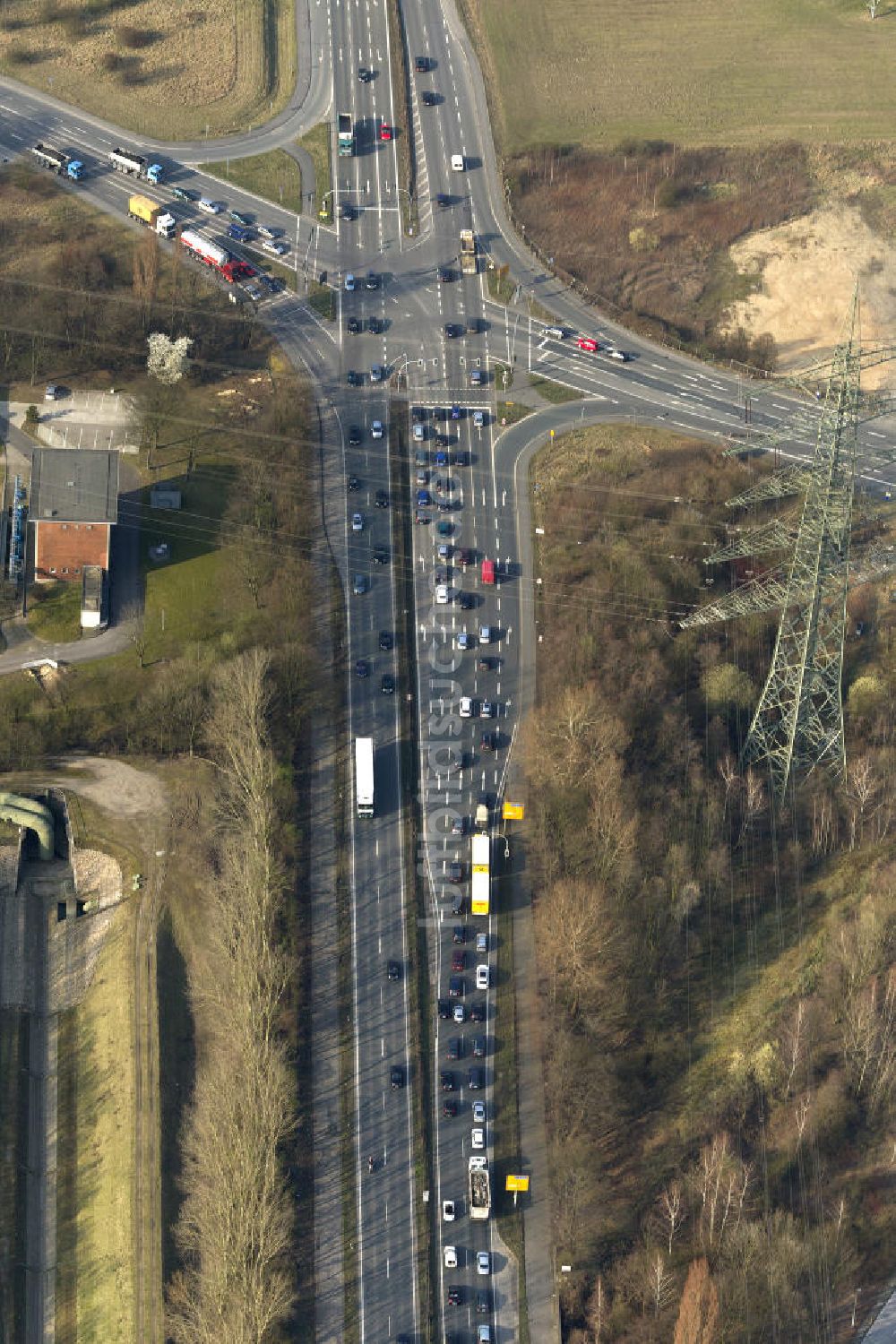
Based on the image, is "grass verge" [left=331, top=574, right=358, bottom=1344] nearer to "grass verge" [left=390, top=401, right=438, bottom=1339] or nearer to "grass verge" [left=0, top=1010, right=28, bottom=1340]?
"grass verge" [left=390, top=401, right=438, bottom=1339]

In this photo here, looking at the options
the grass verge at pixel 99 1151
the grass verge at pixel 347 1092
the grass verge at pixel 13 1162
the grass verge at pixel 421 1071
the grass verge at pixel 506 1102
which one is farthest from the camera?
the grass verge at pixel 506 1102

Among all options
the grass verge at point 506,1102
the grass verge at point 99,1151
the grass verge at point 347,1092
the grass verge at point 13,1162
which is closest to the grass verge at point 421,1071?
the grass verge at point 347,1092

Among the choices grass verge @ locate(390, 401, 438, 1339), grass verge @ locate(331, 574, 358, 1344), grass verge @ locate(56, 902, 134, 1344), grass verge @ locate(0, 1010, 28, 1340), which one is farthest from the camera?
grass verge @ locate(390, 401, 438, 1339)

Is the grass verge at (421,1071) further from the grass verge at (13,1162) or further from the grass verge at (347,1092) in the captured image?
the grass verge at (13,1162)

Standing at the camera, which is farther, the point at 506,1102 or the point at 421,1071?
the point at 421,1071

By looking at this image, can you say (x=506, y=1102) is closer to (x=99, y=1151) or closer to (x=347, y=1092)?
(x=347, y=1092)

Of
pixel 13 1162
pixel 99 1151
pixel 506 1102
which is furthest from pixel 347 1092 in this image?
pixel 13 1162

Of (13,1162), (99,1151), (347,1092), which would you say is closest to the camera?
(99,1151)

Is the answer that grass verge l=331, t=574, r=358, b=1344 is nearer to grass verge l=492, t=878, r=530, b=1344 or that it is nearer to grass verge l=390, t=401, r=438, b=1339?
grass verge l=390, t=401, r=438, b=1339

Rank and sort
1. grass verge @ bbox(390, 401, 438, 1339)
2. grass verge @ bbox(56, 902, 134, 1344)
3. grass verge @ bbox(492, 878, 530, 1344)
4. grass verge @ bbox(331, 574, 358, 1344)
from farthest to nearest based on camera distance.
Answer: grass verge @ bbox(492, 878, 530, 1344)
grass verge @ bbox(390, 401, 438, 1339)
grass verge @ bbox(331, 574, 358, 1344)
grass verge @ bbox(56, 902, 134, 1344)

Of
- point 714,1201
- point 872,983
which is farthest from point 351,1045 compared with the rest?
point 872,983

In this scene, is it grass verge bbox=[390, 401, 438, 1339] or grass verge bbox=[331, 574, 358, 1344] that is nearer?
grass verge bbox=[331, 574, 358, 1344]

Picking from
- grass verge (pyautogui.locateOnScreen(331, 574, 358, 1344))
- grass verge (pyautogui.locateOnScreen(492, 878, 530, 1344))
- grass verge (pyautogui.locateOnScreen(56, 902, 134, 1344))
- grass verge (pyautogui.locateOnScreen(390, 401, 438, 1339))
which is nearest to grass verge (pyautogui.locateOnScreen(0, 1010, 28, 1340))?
grass verge (pyautogui.locateOnScreen(56, 902, 134, 1344))
